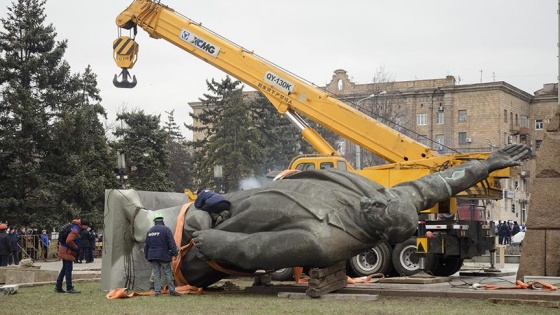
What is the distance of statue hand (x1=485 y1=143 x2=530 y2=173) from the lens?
1516 centimetres

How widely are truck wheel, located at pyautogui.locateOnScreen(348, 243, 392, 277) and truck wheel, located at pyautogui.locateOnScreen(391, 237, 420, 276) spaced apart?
0.20 meters

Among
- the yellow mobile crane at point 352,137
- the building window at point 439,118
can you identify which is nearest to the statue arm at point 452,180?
the yellow mobile crane at point 352,137

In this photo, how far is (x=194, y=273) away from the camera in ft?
49.6

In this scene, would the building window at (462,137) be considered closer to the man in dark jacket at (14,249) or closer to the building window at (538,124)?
the building window at (538,124)

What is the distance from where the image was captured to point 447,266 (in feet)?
71.7

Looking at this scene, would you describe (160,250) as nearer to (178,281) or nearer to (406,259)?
(178,281)

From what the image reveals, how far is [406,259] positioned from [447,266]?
1427mm

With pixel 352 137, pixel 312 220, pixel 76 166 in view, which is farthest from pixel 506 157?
pixel 76 166

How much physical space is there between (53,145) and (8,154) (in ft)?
7.35

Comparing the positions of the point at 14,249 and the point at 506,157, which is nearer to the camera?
the point at 506,157

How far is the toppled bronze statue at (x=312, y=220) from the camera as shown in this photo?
13.4 m

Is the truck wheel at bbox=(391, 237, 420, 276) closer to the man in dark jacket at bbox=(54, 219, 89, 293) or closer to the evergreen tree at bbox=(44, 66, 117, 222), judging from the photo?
the man in dark jacket at bbox=(54, 219, 89, 293)

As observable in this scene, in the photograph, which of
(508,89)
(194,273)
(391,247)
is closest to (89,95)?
(391,247)

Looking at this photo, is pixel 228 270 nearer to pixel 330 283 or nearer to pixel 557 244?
pixel 330 283
